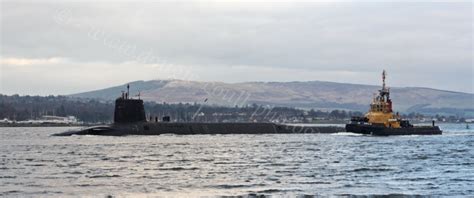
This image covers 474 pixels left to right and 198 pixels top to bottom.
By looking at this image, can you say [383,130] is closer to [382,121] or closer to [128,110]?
[382,121]

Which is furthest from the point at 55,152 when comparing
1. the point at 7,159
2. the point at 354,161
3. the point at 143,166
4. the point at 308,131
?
the point at 308,131

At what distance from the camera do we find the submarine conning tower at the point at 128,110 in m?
77.4

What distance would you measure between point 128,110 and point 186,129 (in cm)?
1173

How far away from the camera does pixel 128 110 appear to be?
3068 inches

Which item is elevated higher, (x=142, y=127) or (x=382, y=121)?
(x=382, y=121)

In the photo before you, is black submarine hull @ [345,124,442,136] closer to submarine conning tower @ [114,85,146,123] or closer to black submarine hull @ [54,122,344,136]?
black submarine hull @ [54,122,344,136]

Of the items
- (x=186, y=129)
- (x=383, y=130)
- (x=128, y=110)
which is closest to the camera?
(x=128, y=110)

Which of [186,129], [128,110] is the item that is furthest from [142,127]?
[186,129]

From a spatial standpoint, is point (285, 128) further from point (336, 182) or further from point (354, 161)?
point (336, 182)

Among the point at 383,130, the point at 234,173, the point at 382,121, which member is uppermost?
the point at 382,121

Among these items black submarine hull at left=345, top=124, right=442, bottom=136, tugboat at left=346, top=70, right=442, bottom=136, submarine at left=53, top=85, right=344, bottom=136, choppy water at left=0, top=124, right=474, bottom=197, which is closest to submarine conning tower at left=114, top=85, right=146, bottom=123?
submarine at left=53, top=85, right=344, bottom=136

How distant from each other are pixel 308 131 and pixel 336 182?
72.1m

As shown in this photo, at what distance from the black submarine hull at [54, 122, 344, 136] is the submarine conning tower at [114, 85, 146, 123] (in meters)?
0.66

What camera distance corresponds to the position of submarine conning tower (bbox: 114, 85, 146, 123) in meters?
77.4
